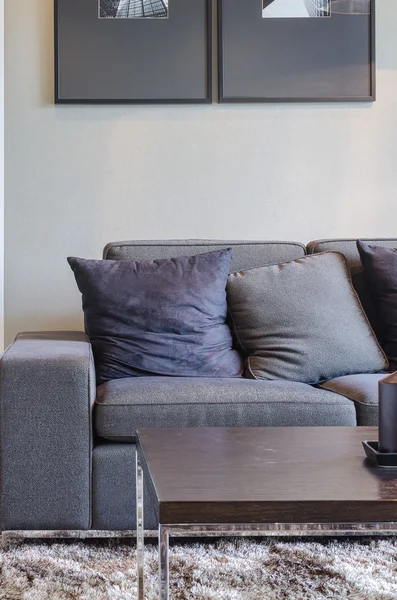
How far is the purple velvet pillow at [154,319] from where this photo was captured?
2.17 m

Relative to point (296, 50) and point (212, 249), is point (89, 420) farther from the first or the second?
point (296, 50)

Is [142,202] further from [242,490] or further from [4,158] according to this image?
[242,490]

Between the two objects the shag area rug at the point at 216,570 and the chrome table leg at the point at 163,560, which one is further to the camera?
the shag area rug at the point at 216,570

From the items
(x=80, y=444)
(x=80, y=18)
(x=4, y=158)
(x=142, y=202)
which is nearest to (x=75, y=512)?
(x=80, y=444)

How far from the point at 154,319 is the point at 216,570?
855 mm

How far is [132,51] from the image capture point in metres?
2.89

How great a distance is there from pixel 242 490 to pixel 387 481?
25 centimetres

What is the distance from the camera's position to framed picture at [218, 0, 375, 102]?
9.55 feet

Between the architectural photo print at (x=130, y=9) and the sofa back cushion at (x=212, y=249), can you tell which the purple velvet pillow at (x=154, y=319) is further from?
the architectural photo print at (x=130, y=9)

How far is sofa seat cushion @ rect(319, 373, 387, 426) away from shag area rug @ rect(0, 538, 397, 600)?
344mm

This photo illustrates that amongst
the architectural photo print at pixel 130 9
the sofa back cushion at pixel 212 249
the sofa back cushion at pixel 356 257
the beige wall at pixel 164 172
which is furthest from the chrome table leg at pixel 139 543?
the architectural photo print at pixel 130 9

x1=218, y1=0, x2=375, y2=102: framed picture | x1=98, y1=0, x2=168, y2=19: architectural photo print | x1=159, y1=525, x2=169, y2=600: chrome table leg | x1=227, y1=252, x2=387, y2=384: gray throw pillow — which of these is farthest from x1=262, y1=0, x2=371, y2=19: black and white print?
x1=159, y1=525, x2=169, y2=600: chrome table leg

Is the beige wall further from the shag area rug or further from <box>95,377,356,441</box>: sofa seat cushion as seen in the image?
the shag area rug

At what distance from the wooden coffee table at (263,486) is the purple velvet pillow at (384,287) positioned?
106cm
